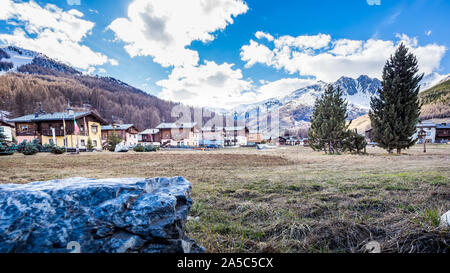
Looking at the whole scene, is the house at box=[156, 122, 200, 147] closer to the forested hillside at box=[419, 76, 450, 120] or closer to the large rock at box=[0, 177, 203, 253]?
the large rock at box=[0, 177, 203, 253]

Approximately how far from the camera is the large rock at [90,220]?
136cm

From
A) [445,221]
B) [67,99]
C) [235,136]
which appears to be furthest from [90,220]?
[67,99]

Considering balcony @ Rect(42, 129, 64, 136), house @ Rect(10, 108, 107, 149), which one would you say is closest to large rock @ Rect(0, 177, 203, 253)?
house @ Rect(10, 108, 107, 149)

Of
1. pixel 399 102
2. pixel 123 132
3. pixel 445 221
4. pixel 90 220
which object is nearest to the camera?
pixel 90 220

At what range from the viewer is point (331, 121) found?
20.8m

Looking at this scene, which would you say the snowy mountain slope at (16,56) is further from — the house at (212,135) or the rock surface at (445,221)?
the rock surface at (445,221)

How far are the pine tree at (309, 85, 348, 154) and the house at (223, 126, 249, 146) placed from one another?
1683 inches

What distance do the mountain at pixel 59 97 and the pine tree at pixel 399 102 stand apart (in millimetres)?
85662

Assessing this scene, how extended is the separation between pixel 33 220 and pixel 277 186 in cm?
522

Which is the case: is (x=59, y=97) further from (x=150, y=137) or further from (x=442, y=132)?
(x=442, y=132)

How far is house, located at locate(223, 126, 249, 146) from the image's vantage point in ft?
214

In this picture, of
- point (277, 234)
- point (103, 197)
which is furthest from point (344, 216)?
point (103, 197)

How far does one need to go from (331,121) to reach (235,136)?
47.8 metres
